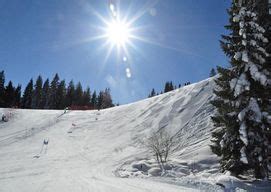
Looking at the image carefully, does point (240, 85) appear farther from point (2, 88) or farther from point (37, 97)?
point (37, 97)

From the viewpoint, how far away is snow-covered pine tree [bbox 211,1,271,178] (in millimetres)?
13137

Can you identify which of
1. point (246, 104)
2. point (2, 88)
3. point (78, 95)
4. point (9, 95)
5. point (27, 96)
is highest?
point (78, 95)

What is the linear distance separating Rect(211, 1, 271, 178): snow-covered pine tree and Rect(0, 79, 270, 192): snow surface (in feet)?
4.92

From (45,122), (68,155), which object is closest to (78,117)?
(45,122)

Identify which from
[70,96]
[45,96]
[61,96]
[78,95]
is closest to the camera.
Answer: [61,96]

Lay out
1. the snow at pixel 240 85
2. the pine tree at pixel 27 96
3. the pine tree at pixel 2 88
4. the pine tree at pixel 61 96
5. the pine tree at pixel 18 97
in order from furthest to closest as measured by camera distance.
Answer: the pine tree at pixel 61 96 < the pine tree at pixel 27 96 < the pine tree at pixel 18 97 < the pine tree at pixel 2 88 < the snow at pixel 240 85

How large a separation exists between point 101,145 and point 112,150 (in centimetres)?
298

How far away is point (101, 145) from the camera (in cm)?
3033

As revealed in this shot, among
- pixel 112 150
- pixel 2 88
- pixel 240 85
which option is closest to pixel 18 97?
pixel 2 88

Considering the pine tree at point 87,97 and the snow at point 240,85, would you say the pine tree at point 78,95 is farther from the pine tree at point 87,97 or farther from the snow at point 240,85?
the snow at point 240,85

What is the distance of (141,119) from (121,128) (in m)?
3.21

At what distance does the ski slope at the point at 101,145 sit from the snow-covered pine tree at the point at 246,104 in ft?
7.18

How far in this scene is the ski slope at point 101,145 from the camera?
1381cm

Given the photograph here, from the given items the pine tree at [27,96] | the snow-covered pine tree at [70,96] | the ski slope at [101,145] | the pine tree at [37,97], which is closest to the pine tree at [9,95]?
the pine tree at [27,96]
